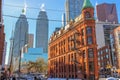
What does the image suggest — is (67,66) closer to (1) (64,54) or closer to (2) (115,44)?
(1) (64,54)

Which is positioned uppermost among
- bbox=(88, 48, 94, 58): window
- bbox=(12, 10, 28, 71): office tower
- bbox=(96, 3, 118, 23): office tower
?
bbox=(96, 3, 118, 23): office tower

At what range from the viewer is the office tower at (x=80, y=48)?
5972cm

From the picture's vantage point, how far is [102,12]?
590 ft

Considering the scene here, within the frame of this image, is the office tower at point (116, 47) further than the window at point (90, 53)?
Yes

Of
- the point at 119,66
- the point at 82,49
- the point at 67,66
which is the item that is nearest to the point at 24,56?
the point at 119,66

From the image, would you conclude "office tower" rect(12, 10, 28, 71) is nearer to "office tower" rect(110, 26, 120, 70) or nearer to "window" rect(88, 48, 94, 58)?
"window" rect(88, 48, 94, 58)

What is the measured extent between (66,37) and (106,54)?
43075 millimetres

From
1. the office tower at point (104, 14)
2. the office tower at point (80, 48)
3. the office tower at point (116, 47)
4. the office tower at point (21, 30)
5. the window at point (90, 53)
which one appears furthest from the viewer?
the office tower at point (104, 14)

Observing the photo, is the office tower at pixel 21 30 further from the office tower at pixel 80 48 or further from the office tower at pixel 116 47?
the office tower at pixel 116 47

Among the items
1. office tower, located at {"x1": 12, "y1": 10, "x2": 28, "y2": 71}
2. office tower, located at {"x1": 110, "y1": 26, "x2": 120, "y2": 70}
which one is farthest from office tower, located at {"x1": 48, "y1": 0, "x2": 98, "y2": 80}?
office tower, located at {"x1": 110, "y1": 26, "x2": 120, "y2": 70}

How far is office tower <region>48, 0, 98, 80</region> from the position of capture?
196 ft

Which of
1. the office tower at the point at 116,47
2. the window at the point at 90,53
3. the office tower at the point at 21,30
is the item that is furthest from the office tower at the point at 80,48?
the office tower at the point at 116,47

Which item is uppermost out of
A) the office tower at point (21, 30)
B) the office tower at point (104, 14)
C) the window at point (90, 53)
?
the office tower at point (104, 14)

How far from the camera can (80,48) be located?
6394 centimetres
